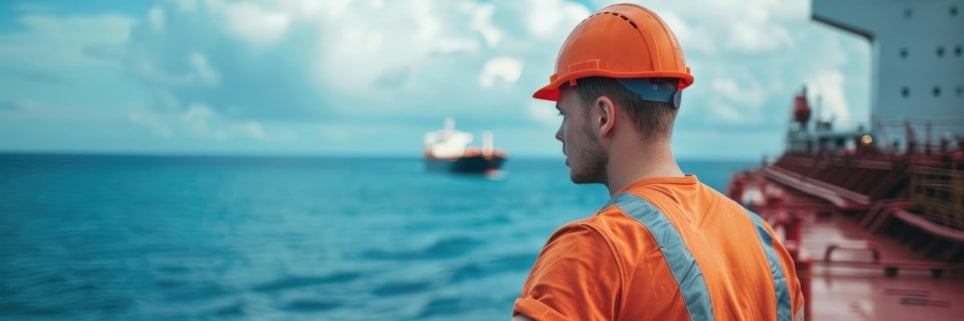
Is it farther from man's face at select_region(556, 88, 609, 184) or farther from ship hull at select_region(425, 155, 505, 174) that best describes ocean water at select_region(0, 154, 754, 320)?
ship hull at select_region(425, 155, 505, 174)

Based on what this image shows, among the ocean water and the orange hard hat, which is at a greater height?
the orange hard hat

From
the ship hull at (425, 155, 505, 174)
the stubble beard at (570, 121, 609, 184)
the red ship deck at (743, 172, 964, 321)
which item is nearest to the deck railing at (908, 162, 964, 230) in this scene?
the red ship deck at (743, 172, 964, 321)

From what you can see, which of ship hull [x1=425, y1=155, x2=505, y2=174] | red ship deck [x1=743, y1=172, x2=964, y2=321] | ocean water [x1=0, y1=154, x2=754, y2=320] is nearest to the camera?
red ship deck [x1=743, y1=172, x2=964, y2=321]

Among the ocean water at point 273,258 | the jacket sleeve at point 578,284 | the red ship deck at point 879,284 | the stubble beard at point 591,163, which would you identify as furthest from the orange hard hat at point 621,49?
the ocean water at point 273,258

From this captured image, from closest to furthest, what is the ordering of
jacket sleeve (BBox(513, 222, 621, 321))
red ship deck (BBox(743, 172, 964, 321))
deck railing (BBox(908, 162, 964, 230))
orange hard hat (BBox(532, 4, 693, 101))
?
jacket sleeve (BBox(513, 222, 621, 321)), orange hard hat (BBox(532, 4, 693, 101)), red ship deck (BBox(743, 172, 964, 321)), deck railing (BBox(908, 162, 964, 230))

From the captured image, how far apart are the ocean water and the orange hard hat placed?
671 inches

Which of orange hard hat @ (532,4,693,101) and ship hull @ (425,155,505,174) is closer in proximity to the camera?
orange hard hat @ (532,4,693,101)

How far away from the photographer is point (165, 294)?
76.6ft

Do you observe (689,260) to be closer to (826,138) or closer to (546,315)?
(546,315)

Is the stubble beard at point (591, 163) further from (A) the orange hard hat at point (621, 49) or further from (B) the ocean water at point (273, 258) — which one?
(B) the ocean water at point (273, 258)

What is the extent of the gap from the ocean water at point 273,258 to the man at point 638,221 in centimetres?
Answer: 1696

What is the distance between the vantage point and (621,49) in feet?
4.55

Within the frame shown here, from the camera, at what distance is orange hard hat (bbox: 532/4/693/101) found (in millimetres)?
1384

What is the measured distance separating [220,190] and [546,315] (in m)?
94.5
